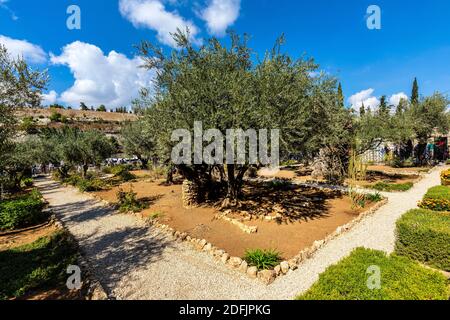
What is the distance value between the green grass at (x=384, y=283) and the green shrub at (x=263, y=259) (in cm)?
166

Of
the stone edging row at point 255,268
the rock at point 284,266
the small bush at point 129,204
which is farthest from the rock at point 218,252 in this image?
the small bush at point 129,204

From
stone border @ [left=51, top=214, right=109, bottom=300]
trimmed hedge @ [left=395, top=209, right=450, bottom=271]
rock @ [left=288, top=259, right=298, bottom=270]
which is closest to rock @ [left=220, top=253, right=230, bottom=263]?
rock @ [left=288, top=259, right=298, bottom=270]

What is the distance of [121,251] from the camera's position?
27.5ft

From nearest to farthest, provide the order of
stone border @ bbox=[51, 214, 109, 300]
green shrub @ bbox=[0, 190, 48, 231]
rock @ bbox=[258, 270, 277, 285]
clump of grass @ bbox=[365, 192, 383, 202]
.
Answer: stone border @ bbox=[51, 214, 109, 300] < rock @ bbox=[258, 270, 277, 285] < green shrub @ bbox=[0, 190, 48, 231] < clump of grass @ bbox=[365, 192, 383, 202]

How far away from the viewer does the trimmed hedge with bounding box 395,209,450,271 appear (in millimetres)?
6336

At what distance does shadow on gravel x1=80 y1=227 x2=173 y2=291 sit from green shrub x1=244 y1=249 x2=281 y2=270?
127 inches

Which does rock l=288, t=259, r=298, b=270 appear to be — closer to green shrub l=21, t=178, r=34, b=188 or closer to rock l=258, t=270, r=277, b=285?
rock l=258, t=270, r=277, b=285

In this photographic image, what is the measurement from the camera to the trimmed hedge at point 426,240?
20.8 feet

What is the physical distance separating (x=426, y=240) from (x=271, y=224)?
5264 millimetres

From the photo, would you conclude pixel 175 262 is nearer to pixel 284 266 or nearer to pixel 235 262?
pixel 235 262

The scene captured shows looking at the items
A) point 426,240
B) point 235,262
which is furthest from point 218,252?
point 426,240

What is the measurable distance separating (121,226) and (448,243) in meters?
12.7

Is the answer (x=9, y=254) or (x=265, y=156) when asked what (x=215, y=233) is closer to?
(x=265, y=156)

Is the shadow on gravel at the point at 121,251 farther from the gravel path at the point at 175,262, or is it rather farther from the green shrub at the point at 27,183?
the green shrub at the point at 27,183
